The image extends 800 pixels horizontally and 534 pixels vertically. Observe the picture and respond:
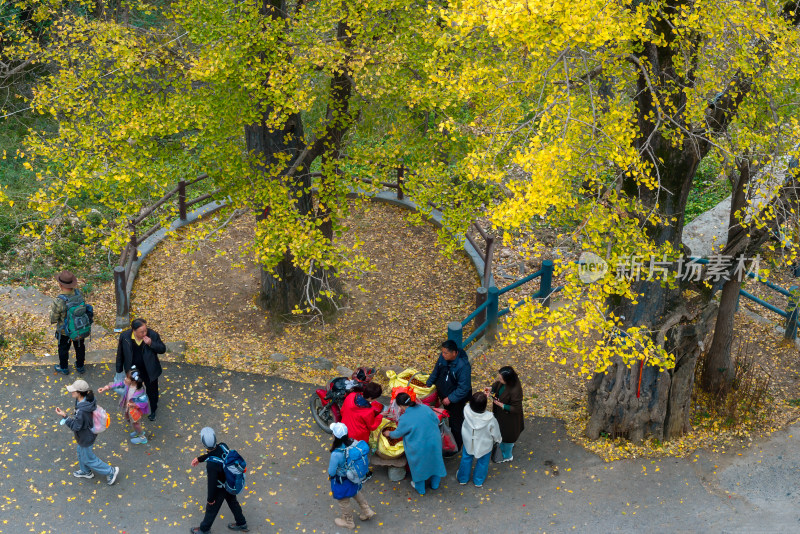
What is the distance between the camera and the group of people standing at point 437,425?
7434 millimetres

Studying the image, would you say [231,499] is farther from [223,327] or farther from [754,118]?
[754,118]

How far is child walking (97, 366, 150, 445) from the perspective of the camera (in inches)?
317

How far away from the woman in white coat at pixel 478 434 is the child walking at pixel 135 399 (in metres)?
3.58

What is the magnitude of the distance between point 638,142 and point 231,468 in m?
5.17

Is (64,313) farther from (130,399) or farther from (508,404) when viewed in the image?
(508,404)

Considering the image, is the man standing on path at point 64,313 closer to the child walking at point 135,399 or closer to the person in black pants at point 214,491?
the child walking at point 135,399

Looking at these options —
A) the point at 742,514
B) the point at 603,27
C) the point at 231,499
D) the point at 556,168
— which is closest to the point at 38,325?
the point at 231,499

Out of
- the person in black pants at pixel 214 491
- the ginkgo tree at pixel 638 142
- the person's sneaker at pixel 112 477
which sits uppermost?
the ginkgo tree at pixel 638 142

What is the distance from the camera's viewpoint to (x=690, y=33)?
6895 mm

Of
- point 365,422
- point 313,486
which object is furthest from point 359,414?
point 313,486

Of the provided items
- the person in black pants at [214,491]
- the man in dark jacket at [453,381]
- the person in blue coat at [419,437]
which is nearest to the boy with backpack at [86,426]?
the person in black pants at [214,491]

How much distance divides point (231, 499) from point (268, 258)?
10.1ft

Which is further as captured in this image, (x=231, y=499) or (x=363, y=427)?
(x=363, y=427)

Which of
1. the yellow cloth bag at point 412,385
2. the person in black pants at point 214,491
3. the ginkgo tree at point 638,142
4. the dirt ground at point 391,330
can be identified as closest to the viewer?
the ginkgo tree at point 638,142
